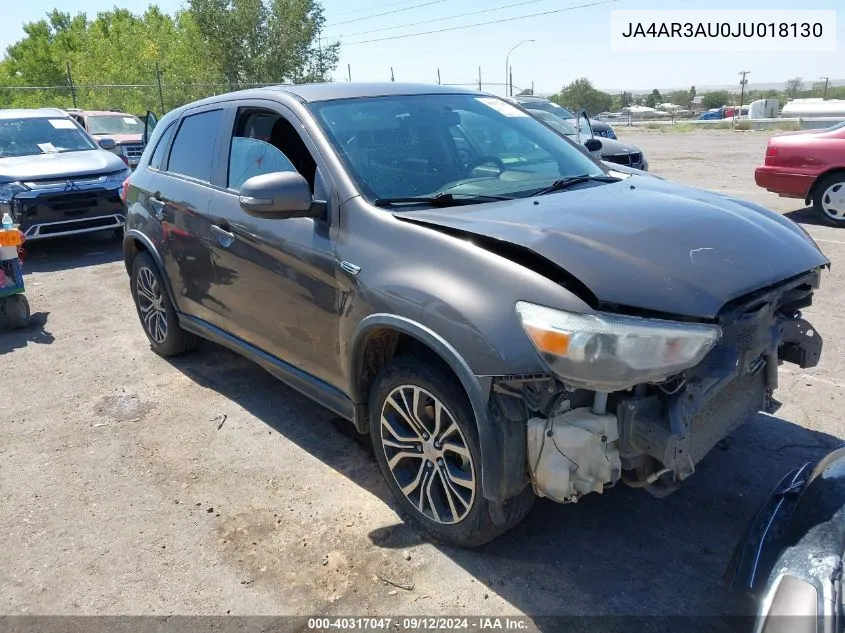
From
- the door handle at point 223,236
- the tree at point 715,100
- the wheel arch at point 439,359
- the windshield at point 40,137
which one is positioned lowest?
the wheel arch at point 439,359

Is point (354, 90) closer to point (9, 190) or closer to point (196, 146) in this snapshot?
point (196, 146)

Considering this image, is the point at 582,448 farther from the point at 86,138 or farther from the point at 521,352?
the point at 86,138

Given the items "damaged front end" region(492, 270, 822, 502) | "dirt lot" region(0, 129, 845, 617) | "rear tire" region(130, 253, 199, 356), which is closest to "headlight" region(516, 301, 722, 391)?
"damaged front end" region(492, 270, 822, 502)

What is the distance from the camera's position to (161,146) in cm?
504

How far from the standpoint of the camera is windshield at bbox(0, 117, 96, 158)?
985cm

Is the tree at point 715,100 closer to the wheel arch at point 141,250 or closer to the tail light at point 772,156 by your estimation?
the tail light at point 772,156

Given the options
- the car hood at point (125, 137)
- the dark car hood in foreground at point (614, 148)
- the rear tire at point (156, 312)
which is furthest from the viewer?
the car hood at point (125, 137)

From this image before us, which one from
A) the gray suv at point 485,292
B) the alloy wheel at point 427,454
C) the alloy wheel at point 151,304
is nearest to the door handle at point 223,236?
the gray suv at point 485,292

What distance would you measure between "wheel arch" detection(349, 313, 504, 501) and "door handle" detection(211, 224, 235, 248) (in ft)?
4.07

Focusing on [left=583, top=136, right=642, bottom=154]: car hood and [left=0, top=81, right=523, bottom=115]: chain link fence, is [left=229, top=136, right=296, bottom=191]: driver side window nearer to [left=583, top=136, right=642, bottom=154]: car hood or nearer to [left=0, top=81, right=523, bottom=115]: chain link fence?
[left=583, top=136, right=642, bottom=154]: car hood

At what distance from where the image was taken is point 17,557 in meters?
3.15

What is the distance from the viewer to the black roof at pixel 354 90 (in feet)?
12.4

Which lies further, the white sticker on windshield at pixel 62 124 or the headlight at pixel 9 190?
the white sticker on windshield at pixel 62 124

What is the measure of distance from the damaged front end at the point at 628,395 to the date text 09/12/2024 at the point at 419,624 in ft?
1.68
